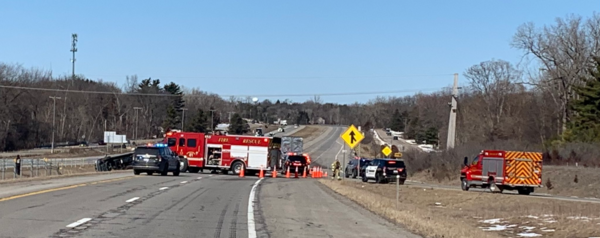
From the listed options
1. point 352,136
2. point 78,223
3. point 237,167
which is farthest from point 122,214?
point 237,167

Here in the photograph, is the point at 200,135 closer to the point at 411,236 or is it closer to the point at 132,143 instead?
the point at 411,236

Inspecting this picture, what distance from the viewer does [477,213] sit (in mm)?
28141

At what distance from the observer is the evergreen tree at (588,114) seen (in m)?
61.1

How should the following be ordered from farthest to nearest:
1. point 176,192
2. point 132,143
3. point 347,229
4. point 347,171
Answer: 1. point 132,143
2. point 347,171
3. point 176,192
4. point 347,229

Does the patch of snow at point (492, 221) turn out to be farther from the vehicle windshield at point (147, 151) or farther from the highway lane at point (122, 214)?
the vehicle windshield at point (147, 151)

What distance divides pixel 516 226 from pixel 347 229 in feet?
28.4

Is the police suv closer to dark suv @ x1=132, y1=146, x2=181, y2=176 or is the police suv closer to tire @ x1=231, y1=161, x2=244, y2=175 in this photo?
tire @ x1=231, y1=161, x2=244, y2=175

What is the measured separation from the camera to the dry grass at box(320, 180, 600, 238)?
55.4 ft

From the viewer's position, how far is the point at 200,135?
5303 centimetres

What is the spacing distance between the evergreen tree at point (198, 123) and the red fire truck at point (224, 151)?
7397 centimetres

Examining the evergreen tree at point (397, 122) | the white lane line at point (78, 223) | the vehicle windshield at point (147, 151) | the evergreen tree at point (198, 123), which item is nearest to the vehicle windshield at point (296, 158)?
the vehicle windshield at point (147, 151)

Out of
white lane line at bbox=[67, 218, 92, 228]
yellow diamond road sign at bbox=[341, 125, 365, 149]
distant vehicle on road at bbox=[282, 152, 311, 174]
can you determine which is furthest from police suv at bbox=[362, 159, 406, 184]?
white lane line at bbox=[67, 218, 92, 228]

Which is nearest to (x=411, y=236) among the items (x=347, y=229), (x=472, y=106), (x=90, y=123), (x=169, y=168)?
(x=347, y=229)

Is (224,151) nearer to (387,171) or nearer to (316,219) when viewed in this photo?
(387,171)
